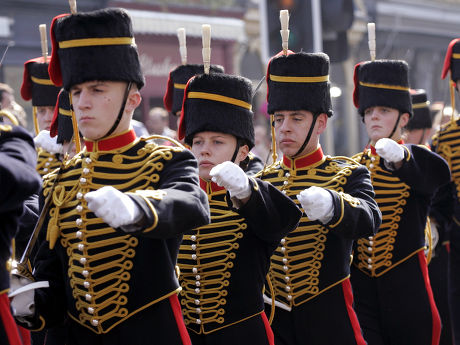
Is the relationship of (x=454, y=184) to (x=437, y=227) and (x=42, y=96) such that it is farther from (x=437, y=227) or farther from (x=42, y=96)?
(x=42, y=96)

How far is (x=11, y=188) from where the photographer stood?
9.82 feet

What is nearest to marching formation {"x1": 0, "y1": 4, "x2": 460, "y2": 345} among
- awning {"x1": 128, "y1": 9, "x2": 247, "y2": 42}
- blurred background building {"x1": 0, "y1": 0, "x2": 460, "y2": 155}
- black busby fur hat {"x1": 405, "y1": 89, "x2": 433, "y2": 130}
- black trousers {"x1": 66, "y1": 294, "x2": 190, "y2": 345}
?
black trousers {"x1": 66, "y1": 294, "x2": 190, "y2": 345}

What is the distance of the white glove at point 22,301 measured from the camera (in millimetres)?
3531

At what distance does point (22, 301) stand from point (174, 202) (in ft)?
2.89

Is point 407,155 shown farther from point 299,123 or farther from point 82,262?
point 82,262

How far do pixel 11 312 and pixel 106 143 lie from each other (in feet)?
2.50

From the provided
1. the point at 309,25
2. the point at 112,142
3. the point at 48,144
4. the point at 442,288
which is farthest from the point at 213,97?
the point at 442,288

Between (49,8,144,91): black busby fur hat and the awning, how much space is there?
486 inches

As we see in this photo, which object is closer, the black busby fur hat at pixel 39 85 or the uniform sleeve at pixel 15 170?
the uniform sleeve at pixel 15 170

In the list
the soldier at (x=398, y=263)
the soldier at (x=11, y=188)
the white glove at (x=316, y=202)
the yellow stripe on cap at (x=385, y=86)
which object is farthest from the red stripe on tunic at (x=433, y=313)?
the soldier at (x=11, y=188)

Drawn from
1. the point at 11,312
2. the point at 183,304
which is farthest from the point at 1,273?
the point at 183,304

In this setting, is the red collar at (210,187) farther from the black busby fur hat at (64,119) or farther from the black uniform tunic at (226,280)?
the black busby fur hat at (64,119)

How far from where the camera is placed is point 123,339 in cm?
344

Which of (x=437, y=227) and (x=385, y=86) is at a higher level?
(x=385, y=86)
